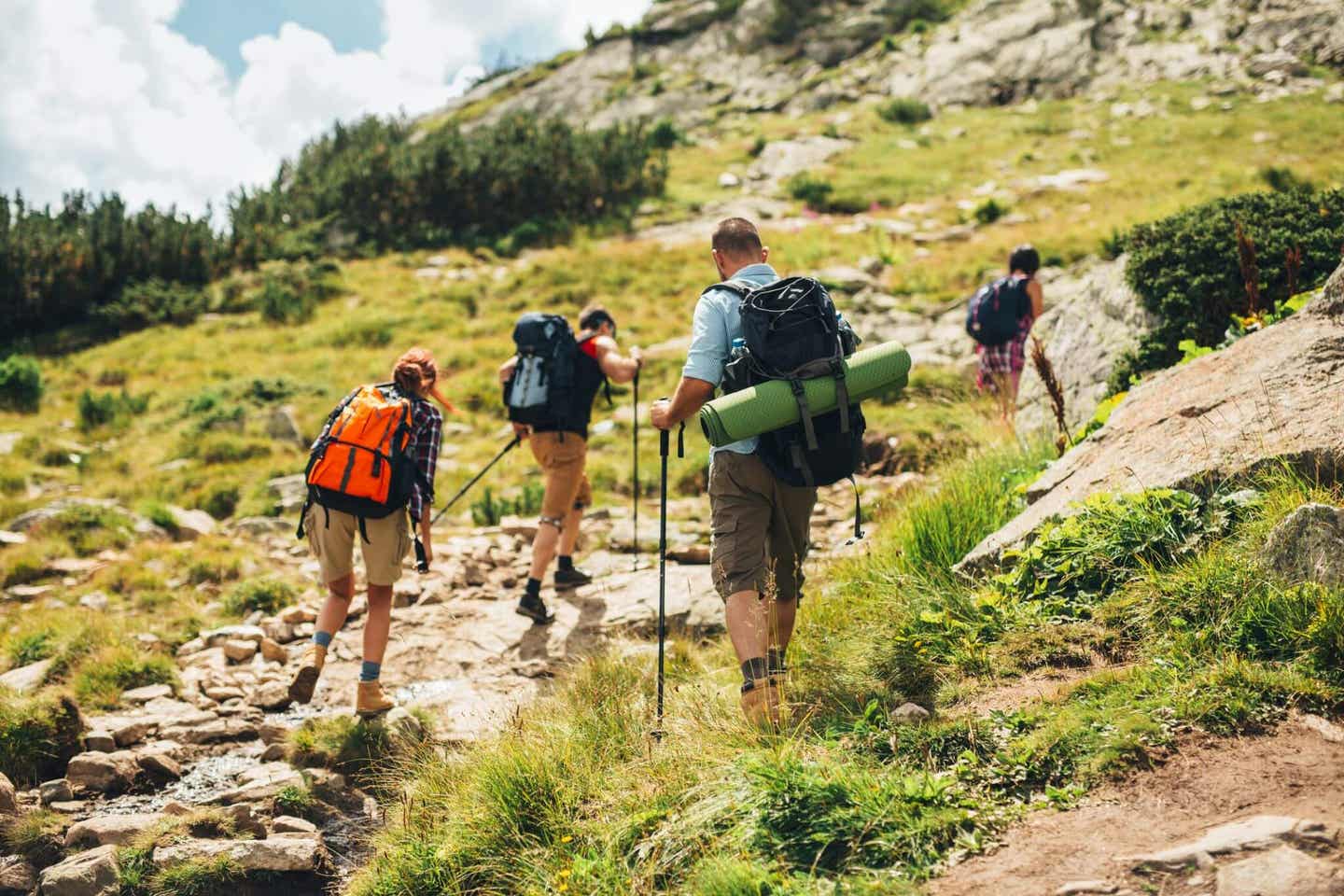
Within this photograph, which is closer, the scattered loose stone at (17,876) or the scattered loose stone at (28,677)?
the scattered loose stone at (17,876)

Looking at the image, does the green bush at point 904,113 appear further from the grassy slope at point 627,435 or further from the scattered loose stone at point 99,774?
the scattered loose stone at point 99,774

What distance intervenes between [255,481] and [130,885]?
7.38 meters

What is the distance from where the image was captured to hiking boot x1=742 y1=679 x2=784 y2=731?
12.5ft

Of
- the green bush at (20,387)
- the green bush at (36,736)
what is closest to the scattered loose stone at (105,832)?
the green bush at (36,736)

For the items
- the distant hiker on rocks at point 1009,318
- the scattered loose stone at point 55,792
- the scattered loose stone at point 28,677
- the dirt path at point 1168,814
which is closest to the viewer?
the dirt path at point 1168,814

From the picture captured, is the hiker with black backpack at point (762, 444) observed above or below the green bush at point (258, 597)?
above

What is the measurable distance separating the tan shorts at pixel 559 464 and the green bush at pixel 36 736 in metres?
3.33

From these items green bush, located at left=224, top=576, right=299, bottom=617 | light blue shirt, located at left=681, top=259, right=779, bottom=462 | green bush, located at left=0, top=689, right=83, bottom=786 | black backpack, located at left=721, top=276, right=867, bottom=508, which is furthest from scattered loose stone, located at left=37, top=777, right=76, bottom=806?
black backpack, located at left=721, top=276, right=867, bottom=508

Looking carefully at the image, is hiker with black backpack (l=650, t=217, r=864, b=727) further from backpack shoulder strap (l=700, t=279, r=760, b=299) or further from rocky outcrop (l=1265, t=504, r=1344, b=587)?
rocky outcrop (l=1265, t=504, r=1344, b=587)

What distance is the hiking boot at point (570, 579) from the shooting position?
7.72 m

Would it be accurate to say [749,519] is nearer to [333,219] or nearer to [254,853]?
[254,853]

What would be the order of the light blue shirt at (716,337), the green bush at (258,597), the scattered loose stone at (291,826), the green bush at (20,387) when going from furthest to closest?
the green bush at (20,387) < the green bush at (258,597) < the scattered loose stone at (291,826) < the light blue shirt at (716,337)

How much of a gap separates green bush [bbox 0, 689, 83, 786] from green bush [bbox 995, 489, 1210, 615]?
212 inches

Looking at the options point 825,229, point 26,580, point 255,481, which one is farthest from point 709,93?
point 26,580
